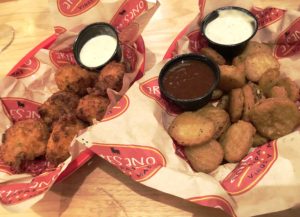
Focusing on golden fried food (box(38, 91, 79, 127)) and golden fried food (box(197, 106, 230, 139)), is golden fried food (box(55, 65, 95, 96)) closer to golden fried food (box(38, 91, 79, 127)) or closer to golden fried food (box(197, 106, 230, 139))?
golden fried food (box(38, 91, 79, 127))

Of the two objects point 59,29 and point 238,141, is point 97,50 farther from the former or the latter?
point 238,141

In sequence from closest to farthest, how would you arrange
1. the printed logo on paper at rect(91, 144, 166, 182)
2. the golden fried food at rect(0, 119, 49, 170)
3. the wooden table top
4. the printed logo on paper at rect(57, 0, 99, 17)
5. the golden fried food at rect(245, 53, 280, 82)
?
Result: the printed logo on paper at rect(91, 144, 166, 182) < the wooden table top < the golden fried food at rect(0, 119, 49, 170) < the golden fried food at rect(245, 53, 280, 82) < the printed logo on paper at rect(57, 0, 99, 17)

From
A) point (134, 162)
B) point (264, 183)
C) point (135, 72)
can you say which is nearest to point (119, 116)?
point (134, 162)

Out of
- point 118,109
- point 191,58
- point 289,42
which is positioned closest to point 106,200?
point 118,109

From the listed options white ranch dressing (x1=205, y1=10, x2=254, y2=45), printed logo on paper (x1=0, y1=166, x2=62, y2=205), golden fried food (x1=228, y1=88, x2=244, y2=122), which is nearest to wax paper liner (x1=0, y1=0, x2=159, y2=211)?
printed logo on paper (x1=0, y1=166, x2=62, y2=205)

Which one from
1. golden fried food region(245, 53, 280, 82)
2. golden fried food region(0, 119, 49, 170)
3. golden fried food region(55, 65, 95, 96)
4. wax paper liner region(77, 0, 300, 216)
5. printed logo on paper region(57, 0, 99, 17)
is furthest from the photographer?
printed logo on paper region(57, 0, 99, 17)

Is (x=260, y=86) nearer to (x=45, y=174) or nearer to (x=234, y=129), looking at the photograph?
(x=234, y=129)
